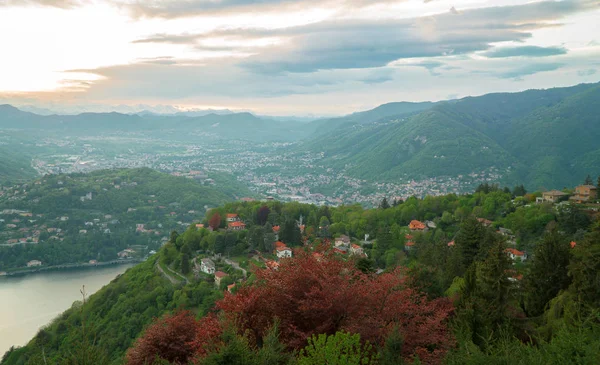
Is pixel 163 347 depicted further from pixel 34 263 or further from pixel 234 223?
pixel 34 263

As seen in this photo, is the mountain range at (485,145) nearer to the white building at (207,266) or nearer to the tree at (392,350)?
the white building at (207,266)

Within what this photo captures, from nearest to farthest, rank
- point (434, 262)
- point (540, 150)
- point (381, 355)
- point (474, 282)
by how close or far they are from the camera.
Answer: point (381, 355), point (474, 282), point (434, 262), point (540, 150)

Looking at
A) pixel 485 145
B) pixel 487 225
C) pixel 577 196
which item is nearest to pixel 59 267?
pixel 487 225

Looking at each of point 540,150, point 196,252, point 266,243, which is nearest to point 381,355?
point 266,243

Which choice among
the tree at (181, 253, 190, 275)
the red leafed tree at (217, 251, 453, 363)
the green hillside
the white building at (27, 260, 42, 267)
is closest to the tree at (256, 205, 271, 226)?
the tree at (181, 253, 190, 275)

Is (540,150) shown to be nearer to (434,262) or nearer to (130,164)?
(434,262)

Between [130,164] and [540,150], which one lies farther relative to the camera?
[130,164]

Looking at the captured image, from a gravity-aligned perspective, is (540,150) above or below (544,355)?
below

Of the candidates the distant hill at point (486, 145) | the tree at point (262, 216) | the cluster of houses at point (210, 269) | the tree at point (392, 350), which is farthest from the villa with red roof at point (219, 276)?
the distant hill at point (486, 145)
